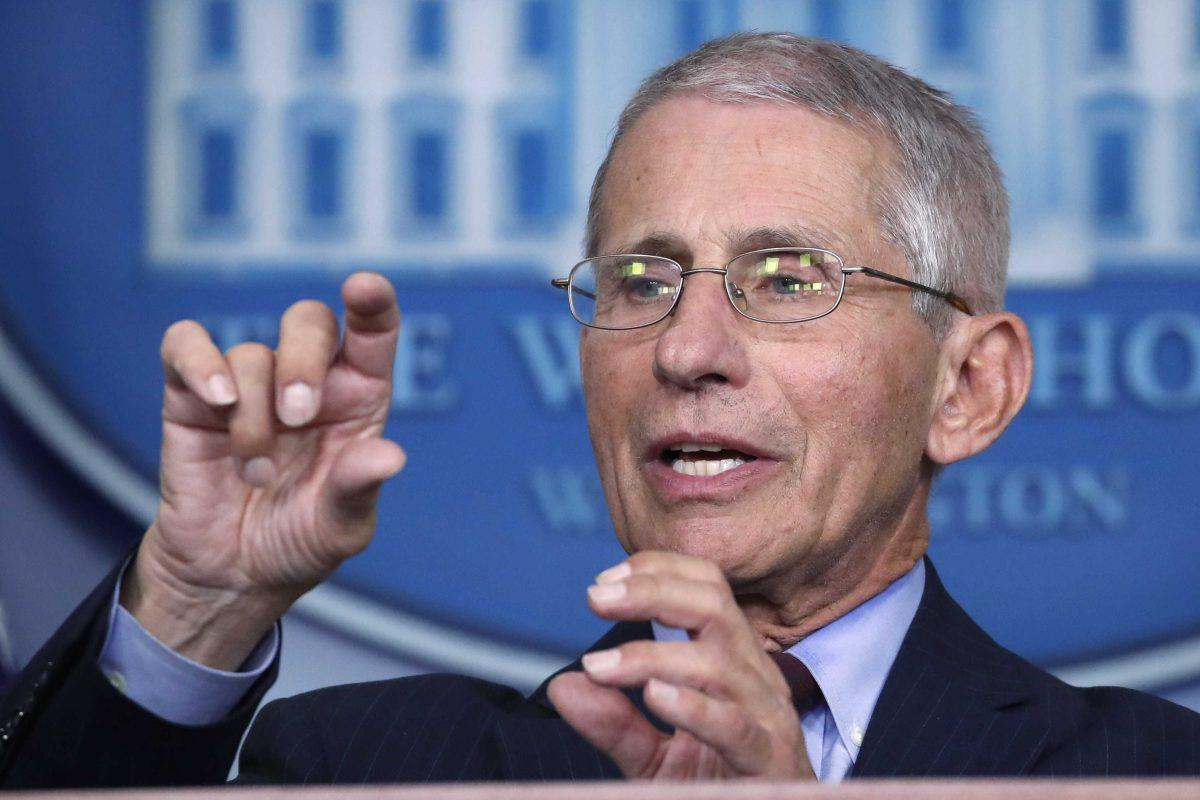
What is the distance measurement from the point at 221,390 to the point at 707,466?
2.02ft

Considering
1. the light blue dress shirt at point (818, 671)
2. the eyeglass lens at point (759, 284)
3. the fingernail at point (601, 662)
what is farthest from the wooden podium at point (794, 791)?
the eyeglass lens at point (759, 284)

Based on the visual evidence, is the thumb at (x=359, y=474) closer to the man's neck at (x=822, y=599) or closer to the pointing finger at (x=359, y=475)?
the pointing finger at (x=359, y=475)

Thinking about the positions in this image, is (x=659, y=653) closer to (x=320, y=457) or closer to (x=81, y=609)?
(x=320, y=457)

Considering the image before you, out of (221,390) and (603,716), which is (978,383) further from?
(221,390)

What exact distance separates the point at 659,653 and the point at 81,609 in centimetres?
63

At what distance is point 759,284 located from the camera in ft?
5.75

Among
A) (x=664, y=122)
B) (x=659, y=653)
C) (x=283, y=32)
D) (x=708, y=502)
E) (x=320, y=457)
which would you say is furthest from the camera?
(x=283, y=32)

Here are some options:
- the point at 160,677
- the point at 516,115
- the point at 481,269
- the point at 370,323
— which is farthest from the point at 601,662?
the point at 516,115

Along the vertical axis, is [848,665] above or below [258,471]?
below

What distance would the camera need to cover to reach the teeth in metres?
1.72

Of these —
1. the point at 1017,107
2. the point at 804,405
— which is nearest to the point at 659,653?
the point at 804,405

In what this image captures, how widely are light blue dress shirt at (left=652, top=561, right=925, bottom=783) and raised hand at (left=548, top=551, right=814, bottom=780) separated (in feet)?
1.35

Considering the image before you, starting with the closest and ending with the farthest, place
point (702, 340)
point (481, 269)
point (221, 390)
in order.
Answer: point (221, 390)
point (702, 340)
point (481, 269)

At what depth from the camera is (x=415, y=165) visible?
298 cm
